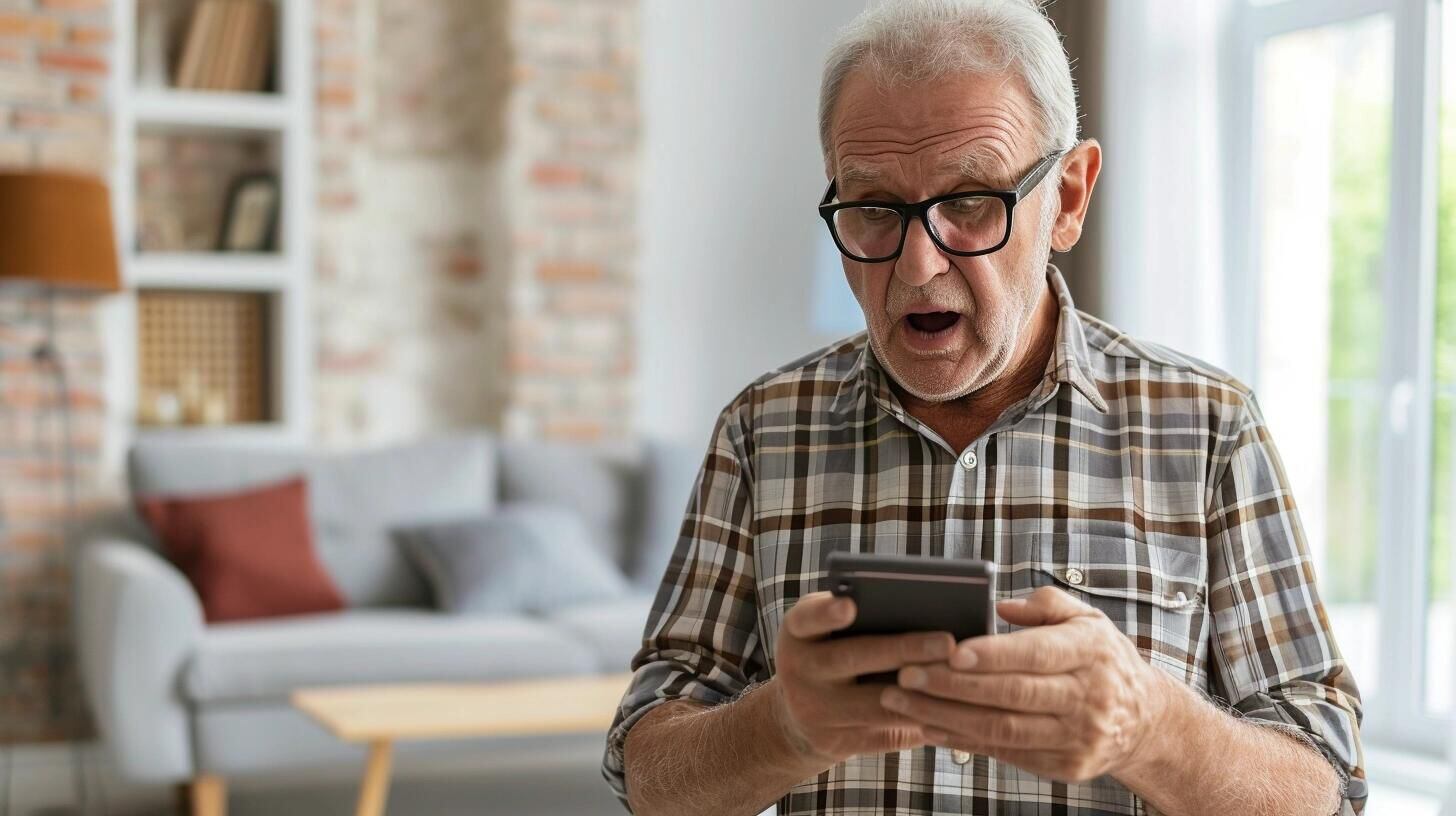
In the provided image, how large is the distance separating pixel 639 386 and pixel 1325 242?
2195 mm

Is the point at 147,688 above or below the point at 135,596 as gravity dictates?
below

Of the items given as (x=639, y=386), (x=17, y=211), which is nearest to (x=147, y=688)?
(x=17, y=211)

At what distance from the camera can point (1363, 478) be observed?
3900 millimetres

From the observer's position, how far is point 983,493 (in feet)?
4.15

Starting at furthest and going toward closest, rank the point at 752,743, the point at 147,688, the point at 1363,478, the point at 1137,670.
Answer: the point at 1363,478
the point at 147,688
the point at 752,743
the point at 1137,670

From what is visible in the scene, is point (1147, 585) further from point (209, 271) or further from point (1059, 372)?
point (209, 271)

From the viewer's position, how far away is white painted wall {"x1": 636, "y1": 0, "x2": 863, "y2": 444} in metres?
5.07

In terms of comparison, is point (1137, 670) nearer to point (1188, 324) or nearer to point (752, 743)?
point (752, 743)

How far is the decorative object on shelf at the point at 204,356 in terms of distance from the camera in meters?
4.33

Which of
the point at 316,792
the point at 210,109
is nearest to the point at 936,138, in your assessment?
the point at 316,792

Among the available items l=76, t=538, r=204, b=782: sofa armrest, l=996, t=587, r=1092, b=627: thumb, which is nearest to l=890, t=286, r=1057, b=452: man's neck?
l=996, t=587, r=1092, b=627: thumb

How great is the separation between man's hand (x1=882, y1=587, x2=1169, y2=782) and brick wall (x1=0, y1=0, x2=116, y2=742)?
358 cm

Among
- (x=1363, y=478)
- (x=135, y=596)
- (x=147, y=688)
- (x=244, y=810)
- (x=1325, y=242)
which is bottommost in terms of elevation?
(x=244, y=810)

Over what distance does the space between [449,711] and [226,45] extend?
2339 mm
